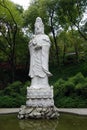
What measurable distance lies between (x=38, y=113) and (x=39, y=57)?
2.86 m

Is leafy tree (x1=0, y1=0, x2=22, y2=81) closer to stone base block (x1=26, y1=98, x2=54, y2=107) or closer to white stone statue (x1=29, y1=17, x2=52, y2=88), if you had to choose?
white stone statue (x1=29, y1=17, x2=52, y2=88)

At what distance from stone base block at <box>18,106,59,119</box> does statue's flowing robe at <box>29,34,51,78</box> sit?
174 cm

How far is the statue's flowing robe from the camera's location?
16531 millimetres

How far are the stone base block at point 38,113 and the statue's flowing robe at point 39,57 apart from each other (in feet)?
5.70

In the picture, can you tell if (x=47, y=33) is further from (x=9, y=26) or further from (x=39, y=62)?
(x=39, y=62)

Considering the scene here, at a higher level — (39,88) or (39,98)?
(39,88)

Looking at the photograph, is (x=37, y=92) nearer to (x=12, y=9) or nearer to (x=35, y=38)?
(x=35, y=38)

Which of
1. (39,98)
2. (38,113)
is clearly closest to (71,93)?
(39,98)

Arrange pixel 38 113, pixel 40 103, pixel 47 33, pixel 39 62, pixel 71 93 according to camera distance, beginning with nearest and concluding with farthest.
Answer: pixel 38 113 → pixel 40 103 → pixel 39 62 → pixel 71 93 → pixel 47 33

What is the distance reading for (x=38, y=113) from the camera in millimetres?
15445

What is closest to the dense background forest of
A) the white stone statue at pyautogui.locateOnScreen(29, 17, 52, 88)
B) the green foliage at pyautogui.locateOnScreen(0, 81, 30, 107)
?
the green foliage at pyautogui.locateOnScreen(0, 81, 30, 107)

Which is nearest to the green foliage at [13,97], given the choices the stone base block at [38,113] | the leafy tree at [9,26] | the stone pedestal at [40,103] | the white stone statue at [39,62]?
the white stone statue at [39,62]

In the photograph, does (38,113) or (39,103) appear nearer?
(38,113)

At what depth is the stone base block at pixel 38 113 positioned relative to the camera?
15.4 metres
